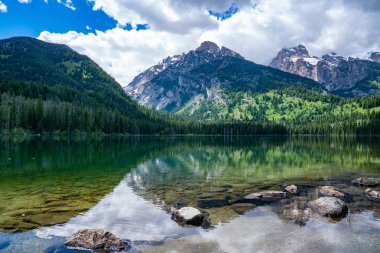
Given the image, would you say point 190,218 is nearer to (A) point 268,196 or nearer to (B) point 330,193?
(A) point 268,196

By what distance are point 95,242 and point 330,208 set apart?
17712mm

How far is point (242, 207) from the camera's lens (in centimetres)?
2664

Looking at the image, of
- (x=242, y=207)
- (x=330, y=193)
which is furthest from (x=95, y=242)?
(x=330, y=193)

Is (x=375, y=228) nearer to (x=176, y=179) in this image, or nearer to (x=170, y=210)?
(x=170, y=210)

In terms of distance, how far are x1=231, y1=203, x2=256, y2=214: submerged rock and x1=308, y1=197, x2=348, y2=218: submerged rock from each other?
16.7 feet

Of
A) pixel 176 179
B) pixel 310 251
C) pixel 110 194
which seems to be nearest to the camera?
pixel 310 251

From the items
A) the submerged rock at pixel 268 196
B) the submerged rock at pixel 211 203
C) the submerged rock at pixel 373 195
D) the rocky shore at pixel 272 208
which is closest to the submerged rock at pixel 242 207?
the rocky shore at pixel 272 208

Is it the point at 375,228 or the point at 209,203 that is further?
the point at 209,203

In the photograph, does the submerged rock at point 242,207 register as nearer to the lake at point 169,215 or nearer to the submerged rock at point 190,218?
the lake at point 169,215

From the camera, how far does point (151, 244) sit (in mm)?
17719

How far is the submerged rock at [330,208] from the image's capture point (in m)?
23.9

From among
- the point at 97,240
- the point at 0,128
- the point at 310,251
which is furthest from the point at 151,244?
the point at 0,128

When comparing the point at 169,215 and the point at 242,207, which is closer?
the point at 169,215

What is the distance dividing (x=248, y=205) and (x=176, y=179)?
643 inches
